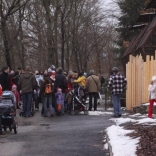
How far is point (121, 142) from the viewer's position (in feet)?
35.9

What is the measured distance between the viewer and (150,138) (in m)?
10.6

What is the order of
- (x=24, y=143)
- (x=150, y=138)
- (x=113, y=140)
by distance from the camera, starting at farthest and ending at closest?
(x=24, y=143)
(x=113, y=140)
(x=150, y=138)

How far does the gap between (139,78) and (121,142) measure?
11270 mm

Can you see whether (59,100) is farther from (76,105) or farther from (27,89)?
(27,89)

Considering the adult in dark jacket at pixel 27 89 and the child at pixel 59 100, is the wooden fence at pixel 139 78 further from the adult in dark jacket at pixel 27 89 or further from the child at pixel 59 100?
the adult in dark jacket at pixel 27 89

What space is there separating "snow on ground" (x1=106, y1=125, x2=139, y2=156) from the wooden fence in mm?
7958

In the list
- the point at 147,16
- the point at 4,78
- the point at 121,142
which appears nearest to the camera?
the point at 121,142

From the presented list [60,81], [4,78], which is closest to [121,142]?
[4,78]

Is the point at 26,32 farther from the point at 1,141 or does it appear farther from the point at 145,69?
the point at 1,141

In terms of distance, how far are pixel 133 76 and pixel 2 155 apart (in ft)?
41.5

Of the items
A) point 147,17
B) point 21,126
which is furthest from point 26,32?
point 21,126

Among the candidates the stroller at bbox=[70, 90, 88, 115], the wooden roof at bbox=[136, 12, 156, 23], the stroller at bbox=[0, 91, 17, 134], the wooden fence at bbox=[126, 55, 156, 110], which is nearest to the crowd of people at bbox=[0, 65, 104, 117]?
the stroller at bbox=[70, 90, 88, 115]

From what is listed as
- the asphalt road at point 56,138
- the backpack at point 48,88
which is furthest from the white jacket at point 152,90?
the backpack at point 48,88

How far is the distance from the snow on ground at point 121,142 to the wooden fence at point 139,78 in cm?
→ 796
